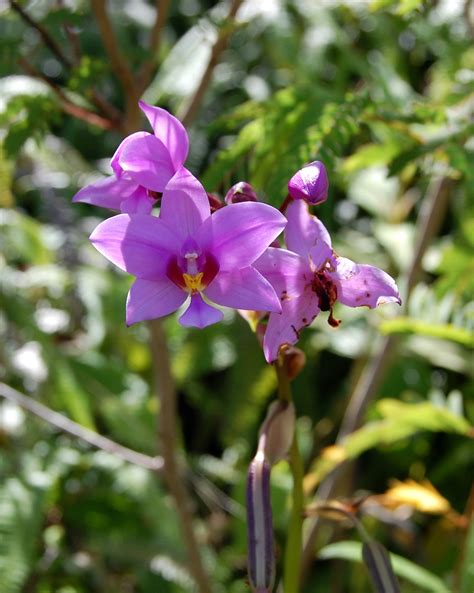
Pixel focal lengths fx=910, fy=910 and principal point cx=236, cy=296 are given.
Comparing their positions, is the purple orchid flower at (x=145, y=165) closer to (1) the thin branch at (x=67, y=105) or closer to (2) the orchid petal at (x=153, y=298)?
(2) the orchid petal at (x=153, y=298)

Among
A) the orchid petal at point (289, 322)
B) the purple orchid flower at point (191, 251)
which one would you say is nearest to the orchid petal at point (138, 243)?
the purple orchid flower at point (191, 251)

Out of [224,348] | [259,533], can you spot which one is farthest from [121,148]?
[224,348]

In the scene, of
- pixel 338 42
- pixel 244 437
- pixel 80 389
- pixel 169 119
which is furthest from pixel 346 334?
pixel 169 119

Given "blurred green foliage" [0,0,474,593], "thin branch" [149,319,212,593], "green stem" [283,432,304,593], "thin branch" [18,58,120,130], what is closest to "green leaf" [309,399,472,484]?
"blurred green foliage" [0,0,474,593]

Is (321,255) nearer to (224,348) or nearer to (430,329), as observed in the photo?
(430,329)

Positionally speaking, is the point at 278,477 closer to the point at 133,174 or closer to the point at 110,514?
the point at 110,514

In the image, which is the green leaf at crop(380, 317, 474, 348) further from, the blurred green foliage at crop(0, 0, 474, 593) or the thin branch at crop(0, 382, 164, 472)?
the thin branch at crop(0, 382, 164, 472)
